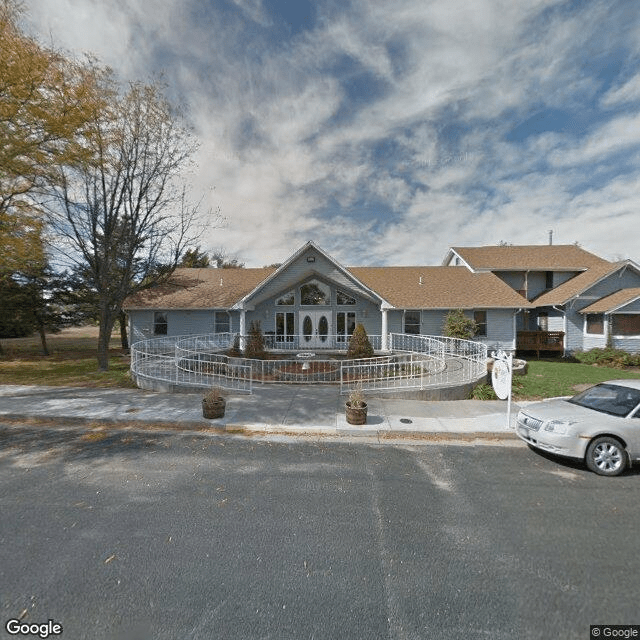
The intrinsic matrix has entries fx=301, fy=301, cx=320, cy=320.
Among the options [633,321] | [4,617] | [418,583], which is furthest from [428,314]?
[4,617]

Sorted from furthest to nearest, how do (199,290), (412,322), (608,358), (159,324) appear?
(199,290) → (159,324) → (412,322) → (608,358)

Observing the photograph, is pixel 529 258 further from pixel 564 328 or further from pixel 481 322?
pixel 481 322

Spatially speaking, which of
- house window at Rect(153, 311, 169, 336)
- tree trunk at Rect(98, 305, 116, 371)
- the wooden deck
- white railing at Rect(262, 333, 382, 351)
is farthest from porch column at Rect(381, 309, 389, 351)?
house window at Rect(153, 311, 169, 336)

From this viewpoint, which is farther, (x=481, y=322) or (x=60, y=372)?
(x=481, y=322)

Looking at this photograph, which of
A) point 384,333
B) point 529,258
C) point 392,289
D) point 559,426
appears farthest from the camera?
point 529,258

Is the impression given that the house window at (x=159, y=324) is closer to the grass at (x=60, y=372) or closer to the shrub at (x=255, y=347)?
the grass at (x=60, y=372)

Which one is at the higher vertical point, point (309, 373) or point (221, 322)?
point (221, 322)

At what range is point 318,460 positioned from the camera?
231 inches

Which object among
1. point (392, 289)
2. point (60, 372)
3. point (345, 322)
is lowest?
point (60, 372)

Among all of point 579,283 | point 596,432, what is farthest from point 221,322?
point 579,283

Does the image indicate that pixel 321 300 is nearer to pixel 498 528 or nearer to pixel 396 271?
pixel 396 271

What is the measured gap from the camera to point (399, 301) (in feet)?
63.2

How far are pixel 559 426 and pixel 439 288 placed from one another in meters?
16.1

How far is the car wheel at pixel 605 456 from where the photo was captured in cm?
532
